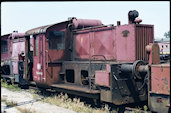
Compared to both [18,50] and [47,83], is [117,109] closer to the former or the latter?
[47,83]

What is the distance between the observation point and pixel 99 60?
328 inches

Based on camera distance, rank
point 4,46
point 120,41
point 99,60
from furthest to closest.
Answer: point 4,46
point 99,60
point 120,41

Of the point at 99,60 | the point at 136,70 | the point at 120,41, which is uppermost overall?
the point at 120,41

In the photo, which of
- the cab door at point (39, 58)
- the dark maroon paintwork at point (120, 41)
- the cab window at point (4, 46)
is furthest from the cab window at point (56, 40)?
the cab window at point (4, 46)

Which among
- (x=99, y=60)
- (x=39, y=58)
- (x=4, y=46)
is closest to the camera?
(x=99, y=60)

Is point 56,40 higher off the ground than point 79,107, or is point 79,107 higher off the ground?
point 56,40

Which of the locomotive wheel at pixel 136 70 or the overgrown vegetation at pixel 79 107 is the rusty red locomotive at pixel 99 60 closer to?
the locomotive wheel at pixel 136 70

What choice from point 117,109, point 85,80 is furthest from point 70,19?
point 117,109

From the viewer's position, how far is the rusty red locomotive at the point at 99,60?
253 inches

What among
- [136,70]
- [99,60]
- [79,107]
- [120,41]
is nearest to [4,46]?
[99,60]

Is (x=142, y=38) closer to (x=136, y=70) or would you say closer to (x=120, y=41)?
(x=120, y=41)

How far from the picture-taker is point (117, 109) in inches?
261

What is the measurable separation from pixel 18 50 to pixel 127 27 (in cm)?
847

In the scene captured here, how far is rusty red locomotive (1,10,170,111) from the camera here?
6.43 metres
